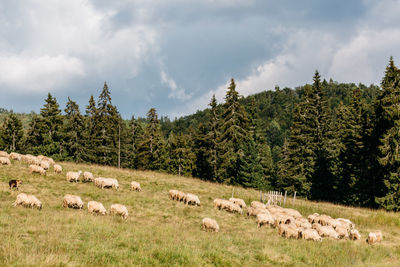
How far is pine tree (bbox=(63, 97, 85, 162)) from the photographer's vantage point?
5438cm

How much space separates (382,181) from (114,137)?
51264 mm

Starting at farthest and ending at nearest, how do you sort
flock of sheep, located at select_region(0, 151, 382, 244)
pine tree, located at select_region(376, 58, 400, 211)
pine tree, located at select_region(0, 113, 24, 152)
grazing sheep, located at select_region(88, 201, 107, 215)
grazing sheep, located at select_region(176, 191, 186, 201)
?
pine tree, located at select_region(0, 113, 24, 152) → pine tree, located at select_region(376, 58, 400, 211) → grazing sheep, located at select_region(176, 191, 186, 201) → grazing sheep, located at select_region(88, 201, 107, 215) → flock of sheep, located at select_region(0, 151, 382, 244)

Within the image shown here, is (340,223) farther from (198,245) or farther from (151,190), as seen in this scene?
(151,190)

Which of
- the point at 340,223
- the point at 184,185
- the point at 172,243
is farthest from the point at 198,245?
the point at 184,185

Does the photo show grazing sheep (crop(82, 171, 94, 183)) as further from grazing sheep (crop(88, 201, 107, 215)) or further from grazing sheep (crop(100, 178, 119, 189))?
grazing sheep (crop(88, 201, 107, 215))

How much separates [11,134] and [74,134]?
23.1 meters

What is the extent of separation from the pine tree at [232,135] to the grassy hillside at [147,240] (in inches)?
1045

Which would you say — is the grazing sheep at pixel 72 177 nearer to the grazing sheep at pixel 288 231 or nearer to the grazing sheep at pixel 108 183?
the grazing sheep at pixel 108 183

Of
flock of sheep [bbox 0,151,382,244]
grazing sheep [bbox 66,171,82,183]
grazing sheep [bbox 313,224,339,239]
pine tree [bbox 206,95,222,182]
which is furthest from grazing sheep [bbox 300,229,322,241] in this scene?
pine tree [bbox 206,95,222,182]

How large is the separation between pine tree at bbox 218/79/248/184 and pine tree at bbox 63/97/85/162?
28.6 metres

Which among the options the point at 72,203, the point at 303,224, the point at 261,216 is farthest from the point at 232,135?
the point at 72,203

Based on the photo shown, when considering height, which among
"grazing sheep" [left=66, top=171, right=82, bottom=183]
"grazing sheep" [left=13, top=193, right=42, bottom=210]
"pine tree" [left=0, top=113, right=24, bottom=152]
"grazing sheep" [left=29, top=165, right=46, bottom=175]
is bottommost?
"grazing sheep" [left=13, top=193, right=42, bottom=210]

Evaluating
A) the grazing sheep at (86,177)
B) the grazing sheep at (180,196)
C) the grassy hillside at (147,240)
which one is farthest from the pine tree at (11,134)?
the grazing sheep at (180,196)

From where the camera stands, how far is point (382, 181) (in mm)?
32719
